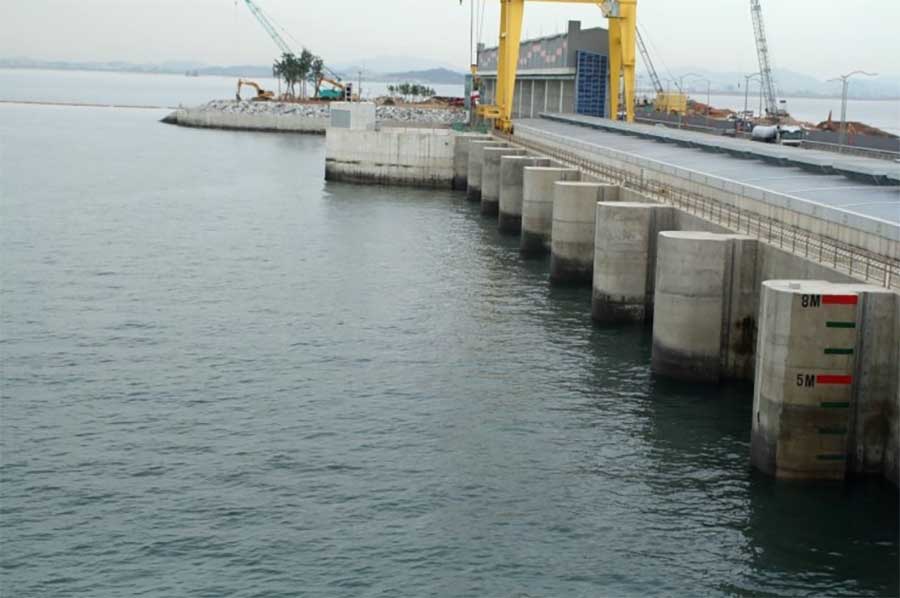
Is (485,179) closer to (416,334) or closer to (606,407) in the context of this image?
(416,334)

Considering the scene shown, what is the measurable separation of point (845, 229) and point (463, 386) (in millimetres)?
13198

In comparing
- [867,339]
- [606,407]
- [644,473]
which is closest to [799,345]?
[867,339]

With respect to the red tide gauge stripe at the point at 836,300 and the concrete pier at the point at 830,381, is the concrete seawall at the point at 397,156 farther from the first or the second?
the red tide gauge stripe at the point at 836,300

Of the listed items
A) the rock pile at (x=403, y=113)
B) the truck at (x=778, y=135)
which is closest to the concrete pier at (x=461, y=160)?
the truck at (x=778, y=135)

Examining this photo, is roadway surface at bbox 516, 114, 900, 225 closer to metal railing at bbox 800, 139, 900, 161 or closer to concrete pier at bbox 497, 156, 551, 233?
concrete pier at bbox 497, 156, 551, 233

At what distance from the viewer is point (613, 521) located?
89.0ft

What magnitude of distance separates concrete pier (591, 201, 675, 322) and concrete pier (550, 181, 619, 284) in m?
8.71

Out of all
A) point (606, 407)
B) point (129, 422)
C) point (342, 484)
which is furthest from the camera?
point (606, 407)

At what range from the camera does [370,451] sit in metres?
31.4

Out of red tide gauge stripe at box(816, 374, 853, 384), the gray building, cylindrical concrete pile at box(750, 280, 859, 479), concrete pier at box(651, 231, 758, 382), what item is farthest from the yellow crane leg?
red tide gauge stripe at box(816, 374, 853, 384)

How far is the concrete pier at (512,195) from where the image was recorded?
77.6 meters

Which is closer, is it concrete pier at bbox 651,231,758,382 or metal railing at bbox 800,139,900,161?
concrete pier at bbox 651,231,758,382

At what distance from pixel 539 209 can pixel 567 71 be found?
59.7 meters

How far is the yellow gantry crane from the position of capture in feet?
331
